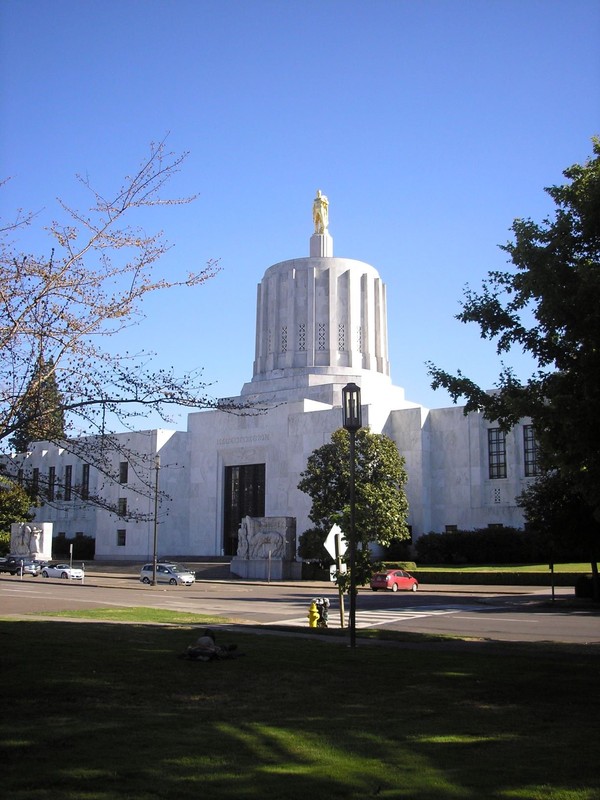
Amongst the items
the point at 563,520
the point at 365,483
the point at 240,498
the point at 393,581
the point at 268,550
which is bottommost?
the point at 393,581

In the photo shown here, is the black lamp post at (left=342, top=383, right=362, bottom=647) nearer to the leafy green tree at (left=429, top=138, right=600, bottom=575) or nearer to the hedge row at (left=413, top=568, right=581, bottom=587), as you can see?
the leafy green tree at (left=429, top=138, right=600, bottom=575)

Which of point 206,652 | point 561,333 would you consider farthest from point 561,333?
point 206,652

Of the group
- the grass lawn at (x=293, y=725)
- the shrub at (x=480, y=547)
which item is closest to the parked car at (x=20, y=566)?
the shrub at (x=480, y=547)

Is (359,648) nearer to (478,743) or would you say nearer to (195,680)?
(195,680)

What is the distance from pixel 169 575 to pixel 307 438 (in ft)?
65.2

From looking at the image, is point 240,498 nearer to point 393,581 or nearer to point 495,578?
point 495,578

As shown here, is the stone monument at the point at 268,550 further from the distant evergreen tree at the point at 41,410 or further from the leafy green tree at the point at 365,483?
the distant evergreen tree at the point at 41,410

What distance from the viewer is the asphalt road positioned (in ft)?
64.6

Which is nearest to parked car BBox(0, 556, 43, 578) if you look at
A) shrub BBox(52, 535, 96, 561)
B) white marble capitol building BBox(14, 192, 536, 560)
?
white marble capitol building BBox(14, 192, 536, 560)

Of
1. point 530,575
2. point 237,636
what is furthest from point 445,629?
point 530,575

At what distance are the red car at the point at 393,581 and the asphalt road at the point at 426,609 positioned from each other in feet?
2.84

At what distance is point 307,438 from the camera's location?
205ft

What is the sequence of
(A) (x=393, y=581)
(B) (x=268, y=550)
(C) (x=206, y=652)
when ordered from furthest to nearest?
1. (B) (x=268, y=550)
2. (A) (x=393, y=581)
3. (C) (x=206, y=652)

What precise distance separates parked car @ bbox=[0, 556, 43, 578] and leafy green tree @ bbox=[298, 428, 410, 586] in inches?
721
